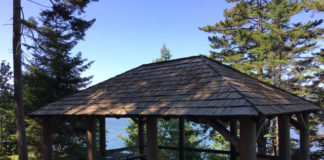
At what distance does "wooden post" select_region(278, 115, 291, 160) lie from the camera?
554cm

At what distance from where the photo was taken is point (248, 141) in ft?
12.6

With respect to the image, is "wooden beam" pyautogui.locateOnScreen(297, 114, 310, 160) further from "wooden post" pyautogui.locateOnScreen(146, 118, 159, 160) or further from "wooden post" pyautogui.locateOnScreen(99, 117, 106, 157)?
"wooden post" pyautogui.locateOnScreen(99, 117, 106, 157)

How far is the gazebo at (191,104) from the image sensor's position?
4004 millimetres

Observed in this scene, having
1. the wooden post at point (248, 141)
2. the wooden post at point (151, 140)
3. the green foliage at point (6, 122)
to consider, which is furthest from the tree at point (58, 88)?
the wooden post at point (248, 141)

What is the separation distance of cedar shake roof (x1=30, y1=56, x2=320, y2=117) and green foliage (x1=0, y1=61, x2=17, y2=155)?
7.74 metres

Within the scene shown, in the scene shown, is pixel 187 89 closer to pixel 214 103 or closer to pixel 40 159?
pixel 214 103

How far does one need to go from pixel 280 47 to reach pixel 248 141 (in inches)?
520

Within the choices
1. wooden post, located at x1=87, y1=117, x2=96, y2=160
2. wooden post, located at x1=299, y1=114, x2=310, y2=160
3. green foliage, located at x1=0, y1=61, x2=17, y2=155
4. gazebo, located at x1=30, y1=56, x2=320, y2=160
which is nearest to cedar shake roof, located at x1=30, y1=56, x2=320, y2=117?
gazebo, located at x1=30, y1=56, x2=320, y2=160

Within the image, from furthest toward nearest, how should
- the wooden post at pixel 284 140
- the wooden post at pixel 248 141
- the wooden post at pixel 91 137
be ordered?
the wooden post at pixel 91 137, the wooden post at pixel 284 140, the wooden post at pixel 248 141

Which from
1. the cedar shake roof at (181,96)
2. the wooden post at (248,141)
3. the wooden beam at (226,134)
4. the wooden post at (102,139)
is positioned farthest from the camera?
the wooden post at (102,139)

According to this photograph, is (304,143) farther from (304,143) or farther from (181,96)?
(181,96)

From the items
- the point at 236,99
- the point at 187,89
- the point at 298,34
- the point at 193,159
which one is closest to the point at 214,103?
the point at 236,99

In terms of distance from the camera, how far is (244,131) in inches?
153

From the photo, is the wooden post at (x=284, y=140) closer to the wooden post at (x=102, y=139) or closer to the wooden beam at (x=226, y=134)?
the wooden beam at (x=226, y=134)
